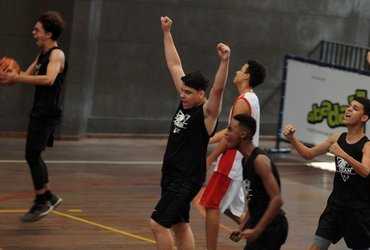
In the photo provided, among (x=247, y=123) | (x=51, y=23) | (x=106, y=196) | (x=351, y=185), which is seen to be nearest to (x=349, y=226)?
(x=351, y=185)

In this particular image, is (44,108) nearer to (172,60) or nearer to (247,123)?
(172,60)

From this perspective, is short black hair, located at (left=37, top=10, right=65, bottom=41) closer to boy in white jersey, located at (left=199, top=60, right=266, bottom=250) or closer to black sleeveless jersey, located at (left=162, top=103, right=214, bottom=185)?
boy in white jersey, located at (left=199, top=60, right=266, bottom=250)

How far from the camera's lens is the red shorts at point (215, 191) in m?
9.77

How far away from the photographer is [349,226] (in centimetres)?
883

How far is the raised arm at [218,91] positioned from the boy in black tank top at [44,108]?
7.73ft

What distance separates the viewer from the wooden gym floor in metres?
10.8

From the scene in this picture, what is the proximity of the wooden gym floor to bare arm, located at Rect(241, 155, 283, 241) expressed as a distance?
3.20 metres

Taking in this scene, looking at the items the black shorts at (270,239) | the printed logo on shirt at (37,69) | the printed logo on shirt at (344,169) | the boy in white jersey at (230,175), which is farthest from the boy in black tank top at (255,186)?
the printed logo on shirt at (37,69)

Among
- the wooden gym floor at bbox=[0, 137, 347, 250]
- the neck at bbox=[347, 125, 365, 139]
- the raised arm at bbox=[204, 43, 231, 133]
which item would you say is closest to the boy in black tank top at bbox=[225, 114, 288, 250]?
the raised arm at bbox=[204, 43, 231, 133]

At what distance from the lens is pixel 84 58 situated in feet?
57.3

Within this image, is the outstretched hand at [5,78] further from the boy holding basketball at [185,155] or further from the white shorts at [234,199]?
the white shorts at [234,199]

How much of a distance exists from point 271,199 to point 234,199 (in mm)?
2718

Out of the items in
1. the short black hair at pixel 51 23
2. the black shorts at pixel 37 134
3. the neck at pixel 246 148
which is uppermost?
the short black hair at pixel 51 23

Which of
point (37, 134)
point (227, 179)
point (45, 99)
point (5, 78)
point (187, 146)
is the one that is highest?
point (5, 78)
